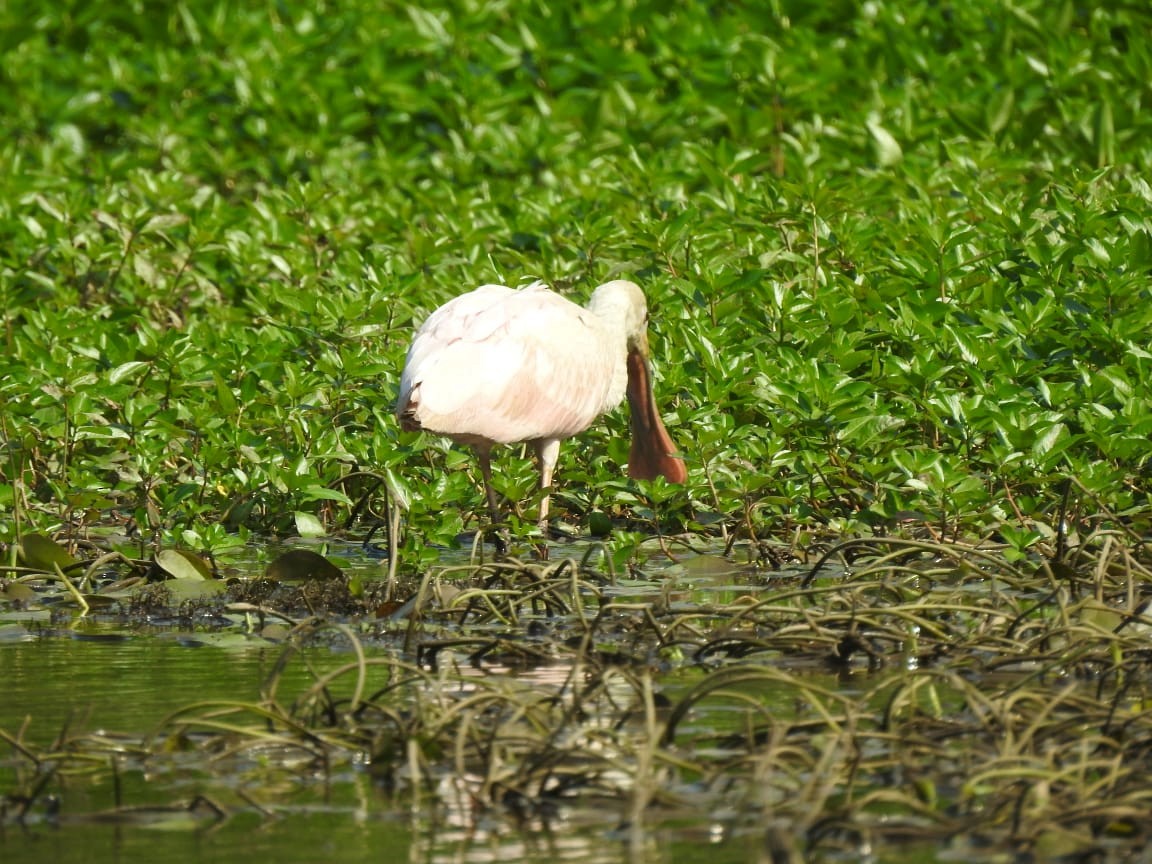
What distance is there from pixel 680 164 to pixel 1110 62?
9.86 feet

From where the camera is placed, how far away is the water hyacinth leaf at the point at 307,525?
751cm

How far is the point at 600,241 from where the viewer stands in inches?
379

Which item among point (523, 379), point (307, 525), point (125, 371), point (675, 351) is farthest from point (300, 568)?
point (675, 351)

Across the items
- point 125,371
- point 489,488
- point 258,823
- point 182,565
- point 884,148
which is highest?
point 884,148

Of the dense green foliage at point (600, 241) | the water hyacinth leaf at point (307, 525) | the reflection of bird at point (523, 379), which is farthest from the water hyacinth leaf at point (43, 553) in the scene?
the reflection of bird at point (523, 379)

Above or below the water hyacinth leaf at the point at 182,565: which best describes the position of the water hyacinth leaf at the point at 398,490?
above

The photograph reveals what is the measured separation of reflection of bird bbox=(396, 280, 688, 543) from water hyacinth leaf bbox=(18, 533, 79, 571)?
128 cm

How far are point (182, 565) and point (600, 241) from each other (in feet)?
11.1

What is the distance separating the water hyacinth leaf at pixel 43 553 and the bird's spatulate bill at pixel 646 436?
84.4 inches

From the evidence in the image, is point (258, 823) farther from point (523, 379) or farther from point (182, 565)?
point (523, 379)

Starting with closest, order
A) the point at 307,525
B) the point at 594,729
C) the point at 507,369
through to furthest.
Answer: the point at 594,729, the point at 307,525, the point at 507,369

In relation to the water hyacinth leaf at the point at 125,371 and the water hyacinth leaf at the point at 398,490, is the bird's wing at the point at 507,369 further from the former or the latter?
the water hyacinth leaf at the point at 125,371

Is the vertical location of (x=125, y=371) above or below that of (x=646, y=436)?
above

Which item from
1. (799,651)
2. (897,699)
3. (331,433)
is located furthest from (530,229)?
(897,699)
